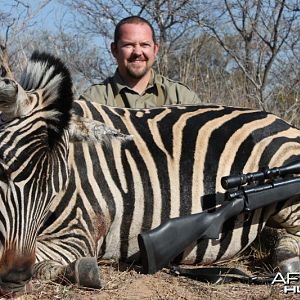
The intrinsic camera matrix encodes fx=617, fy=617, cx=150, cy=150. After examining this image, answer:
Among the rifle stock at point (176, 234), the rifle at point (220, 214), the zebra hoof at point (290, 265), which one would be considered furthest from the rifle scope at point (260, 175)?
the zebra hoof at point (290, 265)

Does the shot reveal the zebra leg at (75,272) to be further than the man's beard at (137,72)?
No

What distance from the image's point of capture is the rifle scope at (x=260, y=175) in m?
3.12

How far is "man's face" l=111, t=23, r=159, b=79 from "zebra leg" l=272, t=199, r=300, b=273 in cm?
165

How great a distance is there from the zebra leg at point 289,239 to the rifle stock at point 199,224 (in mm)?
178

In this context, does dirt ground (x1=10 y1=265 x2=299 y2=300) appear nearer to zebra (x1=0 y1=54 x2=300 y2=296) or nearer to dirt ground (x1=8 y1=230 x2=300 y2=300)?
dirt ground (x1=8 y1=230 x2=300 y2=300)

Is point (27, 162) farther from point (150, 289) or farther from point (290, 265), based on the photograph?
point (290, 265)

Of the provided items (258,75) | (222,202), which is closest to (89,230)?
(222,202)

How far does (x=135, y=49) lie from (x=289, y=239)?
73.6 inches

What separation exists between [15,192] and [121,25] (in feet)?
8.21

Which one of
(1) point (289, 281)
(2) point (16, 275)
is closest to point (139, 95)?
(1) point (289, 281)

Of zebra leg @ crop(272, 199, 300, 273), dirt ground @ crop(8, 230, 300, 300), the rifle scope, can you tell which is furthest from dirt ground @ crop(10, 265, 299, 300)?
the rifle scope

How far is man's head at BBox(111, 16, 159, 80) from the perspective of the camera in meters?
4.56

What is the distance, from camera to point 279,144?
11.5 ft

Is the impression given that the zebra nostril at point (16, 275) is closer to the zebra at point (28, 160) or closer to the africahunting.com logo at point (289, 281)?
the zebra at point (28, 160)
